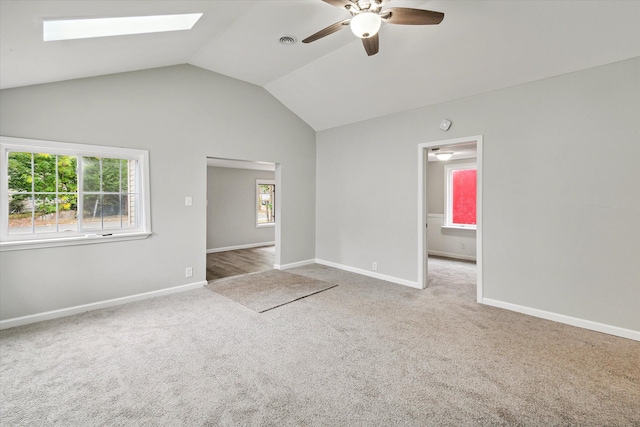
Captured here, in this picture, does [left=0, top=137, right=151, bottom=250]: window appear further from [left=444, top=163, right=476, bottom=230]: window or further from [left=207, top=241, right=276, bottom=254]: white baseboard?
[left=444, top=163, right=476, bottom=230]: window

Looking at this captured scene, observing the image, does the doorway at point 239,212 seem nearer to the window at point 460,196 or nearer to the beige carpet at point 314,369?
the beige carpet at point 314,369

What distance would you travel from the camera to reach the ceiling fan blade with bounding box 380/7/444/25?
2158mm

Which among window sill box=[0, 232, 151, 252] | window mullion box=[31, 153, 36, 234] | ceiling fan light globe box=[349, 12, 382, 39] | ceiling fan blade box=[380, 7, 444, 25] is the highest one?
ceiling fan blade box=[380, 7, 444, 25]

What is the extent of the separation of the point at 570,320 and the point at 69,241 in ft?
17.9

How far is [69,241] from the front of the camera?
321 cm

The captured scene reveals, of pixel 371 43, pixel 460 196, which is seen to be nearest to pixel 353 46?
pixel 371 43

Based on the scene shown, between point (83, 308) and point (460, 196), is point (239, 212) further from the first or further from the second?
point (460, 196)

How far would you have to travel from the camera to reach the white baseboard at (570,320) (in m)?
2.75

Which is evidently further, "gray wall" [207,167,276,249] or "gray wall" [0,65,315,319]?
"gray wall" [207,167,276,249]

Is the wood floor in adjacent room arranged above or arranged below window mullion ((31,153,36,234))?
below

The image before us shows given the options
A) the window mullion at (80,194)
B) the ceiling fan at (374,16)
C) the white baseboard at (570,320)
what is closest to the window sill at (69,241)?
the window mullion at (80,194)

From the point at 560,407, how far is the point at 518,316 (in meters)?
1.59

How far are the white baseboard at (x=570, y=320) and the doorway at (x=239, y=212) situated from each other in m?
4.37

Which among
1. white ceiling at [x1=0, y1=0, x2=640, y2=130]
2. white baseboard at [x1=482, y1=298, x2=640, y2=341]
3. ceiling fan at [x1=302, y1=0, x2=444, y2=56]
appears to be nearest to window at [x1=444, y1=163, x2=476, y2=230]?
white ceiling at [x1=0, y1=0, x2=640, y2=130]
